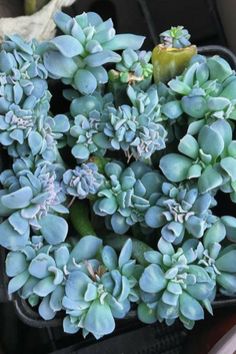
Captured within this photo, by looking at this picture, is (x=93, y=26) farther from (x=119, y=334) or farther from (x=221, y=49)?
(x=119, y=334)

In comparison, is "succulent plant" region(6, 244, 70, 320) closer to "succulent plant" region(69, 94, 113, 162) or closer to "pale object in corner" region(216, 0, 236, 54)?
"succulent plant" region(69, 94, 113, 162)

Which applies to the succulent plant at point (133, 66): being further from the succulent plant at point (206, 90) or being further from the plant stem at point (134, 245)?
the plant stem at point (134, 245)

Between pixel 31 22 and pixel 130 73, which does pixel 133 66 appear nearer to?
pixel 130 73

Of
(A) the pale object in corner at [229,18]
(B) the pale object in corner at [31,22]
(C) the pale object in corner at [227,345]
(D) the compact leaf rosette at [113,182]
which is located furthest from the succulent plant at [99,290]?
(A) the pale object in corner at [229,18]

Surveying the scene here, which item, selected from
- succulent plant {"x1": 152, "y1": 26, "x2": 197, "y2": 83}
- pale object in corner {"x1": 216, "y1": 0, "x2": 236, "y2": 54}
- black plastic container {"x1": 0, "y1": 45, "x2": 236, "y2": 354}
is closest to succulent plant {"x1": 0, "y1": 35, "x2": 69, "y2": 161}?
succulent plant {"x1": 152, "y1": 26, "x2": 197, "y2": 83}

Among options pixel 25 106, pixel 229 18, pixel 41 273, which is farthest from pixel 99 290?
pixel 229 18

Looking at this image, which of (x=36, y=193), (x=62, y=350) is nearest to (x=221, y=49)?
(x=36, y=193)
